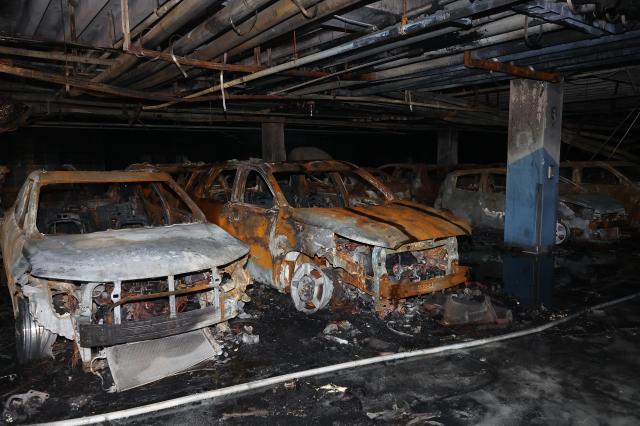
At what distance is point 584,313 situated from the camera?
5.58 m

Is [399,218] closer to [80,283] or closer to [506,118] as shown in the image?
[80,283]

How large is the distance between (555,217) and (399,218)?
5149mm

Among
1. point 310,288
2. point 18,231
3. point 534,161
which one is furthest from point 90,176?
point 534,161

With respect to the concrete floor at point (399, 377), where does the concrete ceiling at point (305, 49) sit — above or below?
above

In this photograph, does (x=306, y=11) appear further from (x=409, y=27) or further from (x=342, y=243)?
(x=342, y=243)

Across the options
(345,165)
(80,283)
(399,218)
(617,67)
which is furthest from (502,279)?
(80,283)

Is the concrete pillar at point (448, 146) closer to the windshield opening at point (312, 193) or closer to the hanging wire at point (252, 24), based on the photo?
the windshield opening at point (312, 193)

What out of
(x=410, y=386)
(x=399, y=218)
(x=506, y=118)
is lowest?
(x=410, y=386)

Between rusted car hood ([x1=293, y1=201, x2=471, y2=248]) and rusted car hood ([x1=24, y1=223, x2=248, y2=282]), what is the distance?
121 centimetres

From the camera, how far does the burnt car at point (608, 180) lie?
33.5ft

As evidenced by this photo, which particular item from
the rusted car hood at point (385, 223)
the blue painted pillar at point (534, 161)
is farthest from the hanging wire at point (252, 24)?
the blue painted pillar at point (534, 161)

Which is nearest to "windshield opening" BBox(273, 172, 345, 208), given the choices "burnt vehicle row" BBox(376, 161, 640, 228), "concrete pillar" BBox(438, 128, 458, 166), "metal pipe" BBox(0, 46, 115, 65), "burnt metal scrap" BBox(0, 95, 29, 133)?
"metal pipe" BBox(0, 46, 115, 65)

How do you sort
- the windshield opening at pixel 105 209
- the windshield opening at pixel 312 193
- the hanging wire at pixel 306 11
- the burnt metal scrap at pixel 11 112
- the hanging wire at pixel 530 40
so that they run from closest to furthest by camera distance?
1. the hanging wire at pixel 306 11
2. the hanging wire at pixel 530 40
3. the windshield opening at pixel 105 209
4. the windshield opening at pixel 312 193
5. the burnt metal scrap at pixel 11 112

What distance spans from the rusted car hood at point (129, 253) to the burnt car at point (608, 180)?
8.83m
